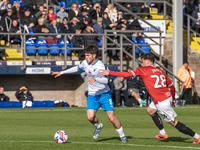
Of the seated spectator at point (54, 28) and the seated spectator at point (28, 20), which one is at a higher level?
the seated spectator at point (28, 20)

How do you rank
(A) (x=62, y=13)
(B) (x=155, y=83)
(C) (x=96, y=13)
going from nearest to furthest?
(B) (x=155, y=83)
(A) (x=62, y=13)
(C) (x=96, y=13)

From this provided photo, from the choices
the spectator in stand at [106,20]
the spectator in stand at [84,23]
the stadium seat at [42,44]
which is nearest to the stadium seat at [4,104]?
the stadium seat at [42,44]

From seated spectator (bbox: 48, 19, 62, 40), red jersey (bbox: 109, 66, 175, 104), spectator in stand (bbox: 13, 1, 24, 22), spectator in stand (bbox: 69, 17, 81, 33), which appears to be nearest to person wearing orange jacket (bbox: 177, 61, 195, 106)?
spectator in stand (bbox: 69, 17, 81, 33)

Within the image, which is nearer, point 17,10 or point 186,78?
point 186,78

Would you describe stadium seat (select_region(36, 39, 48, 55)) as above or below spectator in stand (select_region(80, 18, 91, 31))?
below

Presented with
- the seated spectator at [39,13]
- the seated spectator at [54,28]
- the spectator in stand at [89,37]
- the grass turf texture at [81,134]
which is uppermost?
the seated spectator at [39,13]

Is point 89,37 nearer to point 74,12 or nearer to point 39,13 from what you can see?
point 74,12

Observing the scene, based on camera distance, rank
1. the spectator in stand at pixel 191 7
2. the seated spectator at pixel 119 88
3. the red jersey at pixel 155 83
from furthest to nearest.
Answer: the spectator in stand at pixel 191 7 → the seated spectator at pixel 119 88 → the red jersey at pixel 155 83

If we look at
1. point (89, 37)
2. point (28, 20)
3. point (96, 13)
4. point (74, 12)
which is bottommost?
point (89, 37)

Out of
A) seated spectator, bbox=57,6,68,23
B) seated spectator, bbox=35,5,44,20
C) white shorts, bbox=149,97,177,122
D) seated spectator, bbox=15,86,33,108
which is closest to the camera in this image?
white shorts, bbox=149,97,177,122

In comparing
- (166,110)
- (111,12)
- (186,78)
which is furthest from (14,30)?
(166,110)

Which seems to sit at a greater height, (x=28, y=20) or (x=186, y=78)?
(x=28, y=20)

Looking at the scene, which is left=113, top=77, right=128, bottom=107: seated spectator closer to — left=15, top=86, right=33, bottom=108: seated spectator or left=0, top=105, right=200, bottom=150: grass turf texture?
left=15, top=86, right=33, bottom=108: seated spectator

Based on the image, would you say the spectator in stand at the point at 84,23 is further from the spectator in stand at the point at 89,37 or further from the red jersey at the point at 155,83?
the red jersey at the point at 155,83
